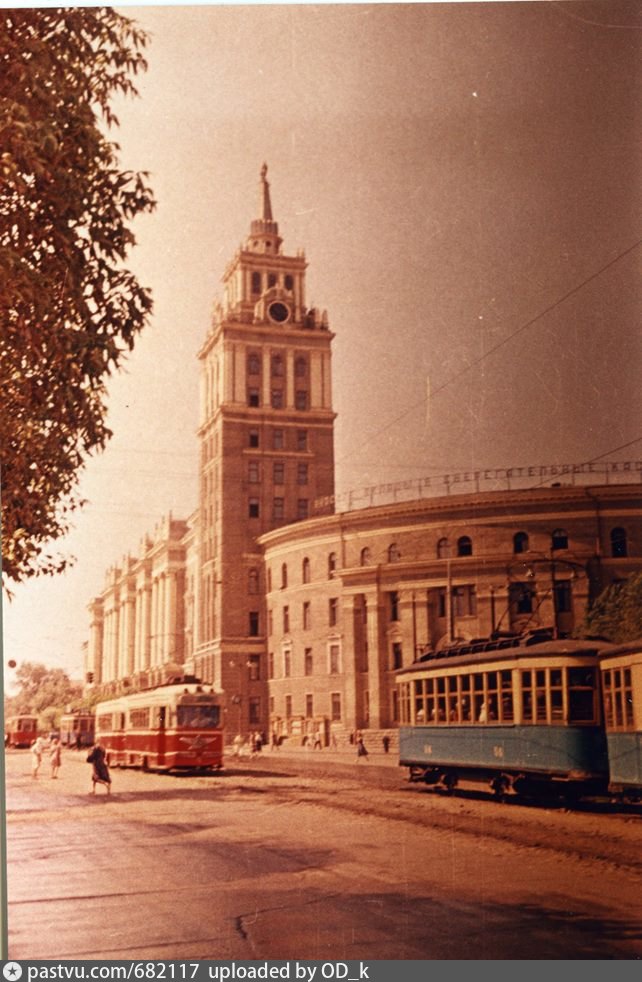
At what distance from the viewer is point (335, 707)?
6.45m

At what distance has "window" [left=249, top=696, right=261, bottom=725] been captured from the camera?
252 inches

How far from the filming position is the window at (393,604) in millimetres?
6367

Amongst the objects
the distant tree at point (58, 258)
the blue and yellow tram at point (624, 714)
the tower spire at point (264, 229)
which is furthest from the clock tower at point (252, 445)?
the blue and yellow tram at point (624, 714)

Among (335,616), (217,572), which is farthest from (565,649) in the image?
(217,572)

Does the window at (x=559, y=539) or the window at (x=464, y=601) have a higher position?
the window at (x=559, y=539)

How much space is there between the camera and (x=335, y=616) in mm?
6473

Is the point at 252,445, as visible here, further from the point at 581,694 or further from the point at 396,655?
the point at 581,694

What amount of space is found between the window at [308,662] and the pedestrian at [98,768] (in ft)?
4.35

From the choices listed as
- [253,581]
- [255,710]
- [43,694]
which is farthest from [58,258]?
[255,710]

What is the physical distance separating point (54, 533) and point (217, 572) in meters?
1.01

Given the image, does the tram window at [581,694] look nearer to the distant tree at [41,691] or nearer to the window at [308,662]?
the window at [308,662]

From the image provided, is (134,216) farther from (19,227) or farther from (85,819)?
(85,819)

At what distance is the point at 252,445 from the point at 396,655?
5.18ft

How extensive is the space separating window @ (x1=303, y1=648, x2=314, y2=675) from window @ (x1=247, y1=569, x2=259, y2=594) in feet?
1.62
